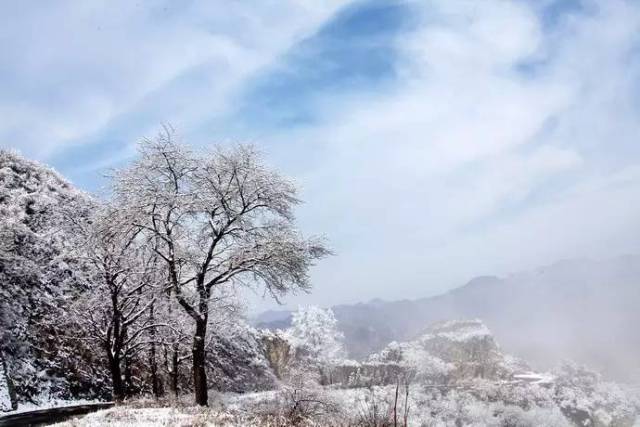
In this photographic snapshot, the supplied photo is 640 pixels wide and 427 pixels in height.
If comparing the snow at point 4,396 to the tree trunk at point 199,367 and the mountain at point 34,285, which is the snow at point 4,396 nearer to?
the mountain at point 34,285

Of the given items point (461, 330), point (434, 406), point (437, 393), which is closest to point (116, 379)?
point (434, 406)

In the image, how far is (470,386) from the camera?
11394 cm

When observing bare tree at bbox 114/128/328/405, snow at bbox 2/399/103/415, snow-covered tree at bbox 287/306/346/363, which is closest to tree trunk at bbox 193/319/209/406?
bare tree at bbox 114/128/328/405

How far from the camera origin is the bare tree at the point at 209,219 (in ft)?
67.7

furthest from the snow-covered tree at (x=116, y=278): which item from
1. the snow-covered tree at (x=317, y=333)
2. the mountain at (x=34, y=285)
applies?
the snow-covered tree at (x=317, y=333)

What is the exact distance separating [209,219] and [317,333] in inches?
3671

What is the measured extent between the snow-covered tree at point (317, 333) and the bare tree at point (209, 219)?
8457 centimetres


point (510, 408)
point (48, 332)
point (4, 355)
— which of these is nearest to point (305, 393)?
point (4, 355)

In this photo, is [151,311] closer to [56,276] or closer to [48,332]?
[48,332]

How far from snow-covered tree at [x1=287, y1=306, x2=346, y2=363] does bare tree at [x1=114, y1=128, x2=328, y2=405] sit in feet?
277

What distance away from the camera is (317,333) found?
111m

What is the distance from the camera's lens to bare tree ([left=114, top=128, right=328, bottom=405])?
20.6 metres

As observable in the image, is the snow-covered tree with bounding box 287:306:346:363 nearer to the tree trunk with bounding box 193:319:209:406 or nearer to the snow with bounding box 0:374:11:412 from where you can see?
the snow with bounding box 0:374:11:412

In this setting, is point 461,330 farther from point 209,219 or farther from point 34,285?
point 209,219
